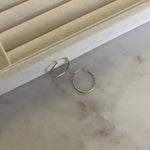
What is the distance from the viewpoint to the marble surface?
62cm

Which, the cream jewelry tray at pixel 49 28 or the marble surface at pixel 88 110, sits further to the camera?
the marble surface at pixel 88 110

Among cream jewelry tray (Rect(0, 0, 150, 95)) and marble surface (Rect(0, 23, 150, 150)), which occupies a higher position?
cream jewelry tray (Rect(0, 0, 150, 95))

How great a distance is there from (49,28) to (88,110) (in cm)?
24

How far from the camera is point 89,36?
52cm

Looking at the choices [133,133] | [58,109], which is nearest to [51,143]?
[58,109]

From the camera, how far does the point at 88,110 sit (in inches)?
25.5

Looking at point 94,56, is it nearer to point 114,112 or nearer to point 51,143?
point 114,112

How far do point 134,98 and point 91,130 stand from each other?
0.49ft

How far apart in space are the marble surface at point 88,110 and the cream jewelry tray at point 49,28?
0.08 meters

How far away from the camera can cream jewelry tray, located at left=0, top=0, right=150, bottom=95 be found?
0.51m

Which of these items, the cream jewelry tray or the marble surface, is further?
the marble surface

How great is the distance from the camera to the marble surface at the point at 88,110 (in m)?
0.62

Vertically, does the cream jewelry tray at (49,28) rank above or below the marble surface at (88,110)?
above

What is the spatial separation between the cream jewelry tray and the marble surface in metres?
0.08
